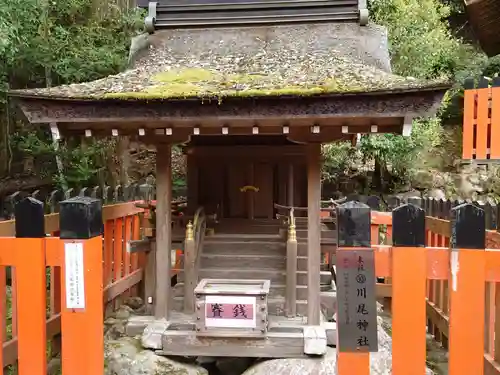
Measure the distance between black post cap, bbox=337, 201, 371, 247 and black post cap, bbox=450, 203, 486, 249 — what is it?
62cm

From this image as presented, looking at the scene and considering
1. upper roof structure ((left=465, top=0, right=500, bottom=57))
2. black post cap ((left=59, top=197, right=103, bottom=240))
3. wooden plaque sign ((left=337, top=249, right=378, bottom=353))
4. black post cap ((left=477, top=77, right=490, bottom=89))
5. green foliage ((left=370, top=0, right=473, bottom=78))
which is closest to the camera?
wooden plaque sign ((left=337, top=249, right=378, bottom=353))

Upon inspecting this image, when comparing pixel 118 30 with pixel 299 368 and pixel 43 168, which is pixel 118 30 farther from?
pixel 299 368

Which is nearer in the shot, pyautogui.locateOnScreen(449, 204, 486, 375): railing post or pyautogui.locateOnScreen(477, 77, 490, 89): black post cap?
pyautogui.locateOnScreen(449, 204, 486, 375): railing post

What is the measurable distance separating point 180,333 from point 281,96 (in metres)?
3.17

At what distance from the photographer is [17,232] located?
140 inches

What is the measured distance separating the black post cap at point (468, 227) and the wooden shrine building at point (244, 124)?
6.62 ft

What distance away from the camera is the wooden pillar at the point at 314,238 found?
562cm

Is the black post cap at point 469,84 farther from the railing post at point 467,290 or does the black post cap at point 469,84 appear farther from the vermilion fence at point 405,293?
the railing post at point 467,290

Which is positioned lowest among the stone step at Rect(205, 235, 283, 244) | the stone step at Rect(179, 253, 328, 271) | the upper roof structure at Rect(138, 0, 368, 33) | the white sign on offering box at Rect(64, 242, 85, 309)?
the stone step at Rect(179, 253, 328, 271)

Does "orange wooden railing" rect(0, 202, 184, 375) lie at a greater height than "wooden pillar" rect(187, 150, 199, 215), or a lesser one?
lesser

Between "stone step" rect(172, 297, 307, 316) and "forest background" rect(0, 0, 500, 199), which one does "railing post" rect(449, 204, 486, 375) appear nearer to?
"stone step" rect(172, 297, 307, 316)

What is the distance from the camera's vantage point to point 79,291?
3510 millimetres

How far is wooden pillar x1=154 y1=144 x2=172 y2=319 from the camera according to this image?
5.82 metres

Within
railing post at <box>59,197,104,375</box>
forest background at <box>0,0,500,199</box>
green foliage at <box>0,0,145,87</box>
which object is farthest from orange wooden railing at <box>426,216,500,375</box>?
green foliage at <box>0,0,145,87</box>
